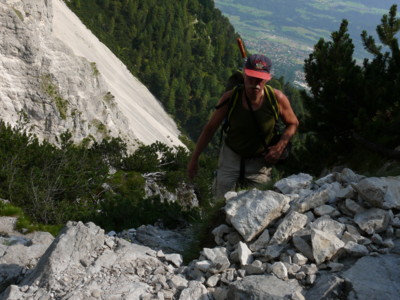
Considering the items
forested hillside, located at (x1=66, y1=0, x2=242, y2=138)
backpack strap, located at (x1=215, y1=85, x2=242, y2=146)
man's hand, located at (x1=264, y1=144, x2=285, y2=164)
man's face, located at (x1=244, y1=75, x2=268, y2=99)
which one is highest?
man's face, located at (x1=244, y1=75, x2=268, y2=99)

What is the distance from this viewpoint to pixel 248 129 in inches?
223

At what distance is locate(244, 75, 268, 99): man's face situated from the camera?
5.23 metres

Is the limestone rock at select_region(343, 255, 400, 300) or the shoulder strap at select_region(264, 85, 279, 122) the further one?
the shoulder strap at select_region(264, 85, 279, 122)

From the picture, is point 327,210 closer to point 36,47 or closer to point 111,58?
point 36,47

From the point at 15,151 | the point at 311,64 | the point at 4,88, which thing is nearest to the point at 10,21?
the point at 4,88

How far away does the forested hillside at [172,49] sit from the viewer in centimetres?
9894

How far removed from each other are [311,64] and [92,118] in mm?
28612

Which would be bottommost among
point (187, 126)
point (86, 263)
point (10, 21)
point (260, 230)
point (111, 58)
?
point (187, 126)

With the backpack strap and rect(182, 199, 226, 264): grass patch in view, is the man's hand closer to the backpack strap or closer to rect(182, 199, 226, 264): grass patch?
the backpack strap

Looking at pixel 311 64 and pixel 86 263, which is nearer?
pixel 86 263

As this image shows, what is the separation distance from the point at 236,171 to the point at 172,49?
114 metres

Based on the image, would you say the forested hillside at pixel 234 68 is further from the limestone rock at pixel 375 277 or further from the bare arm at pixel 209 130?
the limestone rock at pixel 375 277

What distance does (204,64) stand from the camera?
408ft

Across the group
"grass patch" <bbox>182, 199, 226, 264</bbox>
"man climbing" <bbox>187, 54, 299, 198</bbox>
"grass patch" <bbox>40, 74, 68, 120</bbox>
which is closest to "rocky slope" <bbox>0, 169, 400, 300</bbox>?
"grass patch" <bbox>182, 199, 226, 264</bbox>
